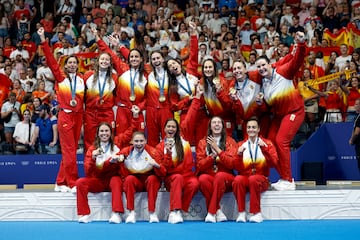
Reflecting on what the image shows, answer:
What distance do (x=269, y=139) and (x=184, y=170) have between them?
1280 mm

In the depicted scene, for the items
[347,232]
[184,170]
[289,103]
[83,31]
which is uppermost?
[83,31]

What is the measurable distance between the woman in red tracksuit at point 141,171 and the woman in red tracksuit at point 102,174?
118 mm

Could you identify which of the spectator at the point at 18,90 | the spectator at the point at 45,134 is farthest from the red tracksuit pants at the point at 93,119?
the spectator at the point at 18,90

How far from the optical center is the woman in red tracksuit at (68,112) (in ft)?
35.5

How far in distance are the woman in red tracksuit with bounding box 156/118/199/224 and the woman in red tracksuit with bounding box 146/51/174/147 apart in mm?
582

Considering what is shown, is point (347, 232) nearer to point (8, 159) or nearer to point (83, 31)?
point (8, 159)

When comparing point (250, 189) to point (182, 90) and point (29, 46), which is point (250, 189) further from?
point (29, 46)

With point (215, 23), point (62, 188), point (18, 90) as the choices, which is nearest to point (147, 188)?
point (62, 188)

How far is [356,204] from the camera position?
1028cm

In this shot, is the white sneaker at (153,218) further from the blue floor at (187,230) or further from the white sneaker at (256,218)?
the white sneaker at (256,218)

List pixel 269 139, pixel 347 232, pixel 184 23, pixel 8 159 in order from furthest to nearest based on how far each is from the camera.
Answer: pixel 184 23 → pixel 8 159 → pixel 269 139 → pixel 347 232

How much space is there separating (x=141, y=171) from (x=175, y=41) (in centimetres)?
726

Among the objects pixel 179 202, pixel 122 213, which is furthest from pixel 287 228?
pixel 122 213

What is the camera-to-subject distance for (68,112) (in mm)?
10844
